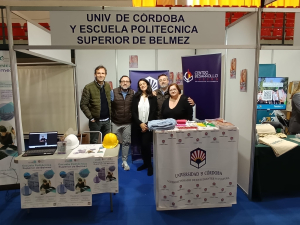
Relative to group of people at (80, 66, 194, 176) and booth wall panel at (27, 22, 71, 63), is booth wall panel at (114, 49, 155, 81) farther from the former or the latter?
booth wall panel at (27, 22, 71, 63)

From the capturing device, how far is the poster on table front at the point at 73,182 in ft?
6.97

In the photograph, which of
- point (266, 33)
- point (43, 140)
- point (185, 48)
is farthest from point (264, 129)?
point (266, 33)

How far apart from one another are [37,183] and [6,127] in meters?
1.00

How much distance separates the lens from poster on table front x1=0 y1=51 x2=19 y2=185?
2543 millimetres

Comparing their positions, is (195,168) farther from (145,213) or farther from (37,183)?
(37,183)

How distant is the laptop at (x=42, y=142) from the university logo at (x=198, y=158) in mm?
1503

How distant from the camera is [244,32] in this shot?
259 centimetres

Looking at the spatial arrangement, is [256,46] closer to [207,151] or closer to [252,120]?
[252,120]

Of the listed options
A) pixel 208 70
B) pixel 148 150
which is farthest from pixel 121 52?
pixel 148 150

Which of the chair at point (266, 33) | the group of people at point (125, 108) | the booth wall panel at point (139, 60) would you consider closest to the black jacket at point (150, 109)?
the group of people at point (125, 108)

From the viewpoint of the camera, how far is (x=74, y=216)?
7.41 ft

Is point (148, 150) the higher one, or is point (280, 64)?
point (280, 64)

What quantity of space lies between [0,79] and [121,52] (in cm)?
258

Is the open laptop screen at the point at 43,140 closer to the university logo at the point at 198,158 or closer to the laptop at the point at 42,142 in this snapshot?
the laptop at the point at 42,142
